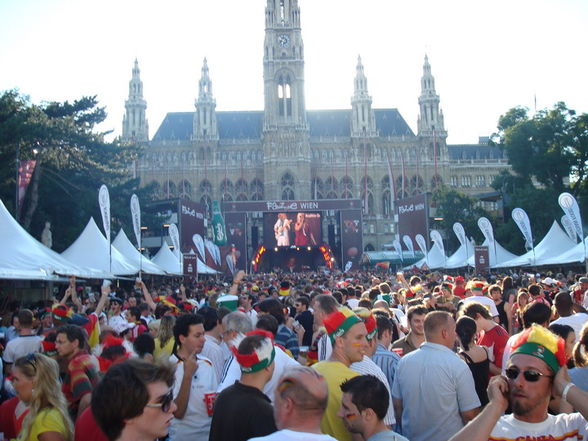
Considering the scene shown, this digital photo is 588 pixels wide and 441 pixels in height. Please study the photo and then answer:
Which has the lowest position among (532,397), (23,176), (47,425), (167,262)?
(47,425)

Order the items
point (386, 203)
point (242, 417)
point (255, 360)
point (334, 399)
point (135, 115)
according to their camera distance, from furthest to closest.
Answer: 1. point (135, 115)
2. point (386, 203)
3. point (334, 399)
4. point (255, 360)
5. point (242, 417)

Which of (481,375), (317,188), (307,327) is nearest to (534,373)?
(481,375)

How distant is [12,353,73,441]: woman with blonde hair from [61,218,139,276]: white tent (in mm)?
15588

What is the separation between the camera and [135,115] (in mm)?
79062

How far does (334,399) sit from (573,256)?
22.1 m

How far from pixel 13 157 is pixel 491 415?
26.7 metres

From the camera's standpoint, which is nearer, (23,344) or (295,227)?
(23,344)

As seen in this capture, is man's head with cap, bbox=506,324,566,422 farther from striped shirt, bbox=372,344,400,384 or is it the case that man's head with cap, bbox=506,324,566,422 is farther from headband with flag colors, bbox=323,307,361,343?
striped shirt, bbox=372,344,400,384

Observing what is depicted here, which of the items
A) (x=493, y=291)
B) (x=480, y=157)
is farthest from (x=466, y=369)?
(x=480, y=157)

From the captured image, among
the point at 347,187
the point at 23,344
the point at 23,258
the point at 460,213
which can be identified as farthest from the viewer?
the point at 347,187

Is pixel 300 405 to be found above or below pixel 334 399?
above

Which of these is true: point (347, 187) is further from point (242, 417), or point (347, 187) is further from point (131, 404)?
point (131, 404)

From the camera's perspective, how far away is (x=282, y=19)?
79.3 meters

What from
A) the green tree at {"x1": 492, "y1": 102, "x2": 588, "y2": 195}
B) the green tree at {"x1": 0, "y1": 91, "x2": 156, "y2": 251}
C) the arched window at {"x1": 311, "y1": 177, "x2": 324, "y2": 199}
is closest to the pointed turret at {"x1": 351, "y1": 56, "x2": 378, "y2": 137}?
the arched window at {"x1": 311, "y1": 177, "x2": 324, "y2": 199}
